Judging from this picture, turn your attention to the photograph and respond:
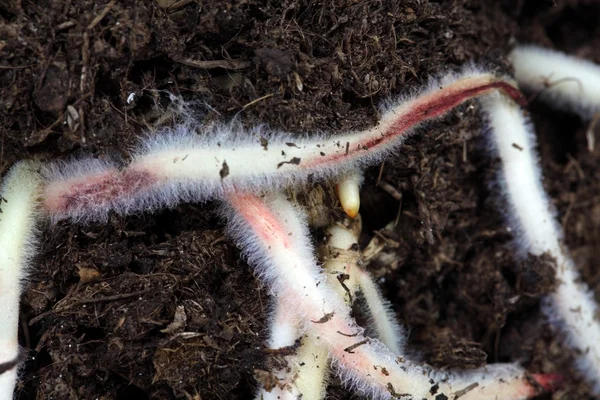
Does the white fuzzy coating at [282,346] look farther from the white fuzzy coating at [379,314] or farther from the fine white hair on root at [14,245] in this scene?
the fine white hair on root at [14,245]

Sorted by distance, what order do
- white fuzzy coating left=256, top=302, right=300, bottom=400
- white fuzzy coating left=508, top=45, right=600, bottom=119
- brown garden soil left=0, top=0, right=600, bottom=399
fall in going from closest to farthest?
brown garden soil left=0, top=0, right=600, bottom=399
white fuzzy coating left=256, top=302, right=300, bottom=400
white fuzzy coating left=508, top=45, right=600, bottom=119

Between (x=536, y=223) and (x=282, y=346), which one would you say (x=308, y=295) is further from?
(x=536, y=223)

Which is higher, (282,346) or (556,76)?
(556,76)

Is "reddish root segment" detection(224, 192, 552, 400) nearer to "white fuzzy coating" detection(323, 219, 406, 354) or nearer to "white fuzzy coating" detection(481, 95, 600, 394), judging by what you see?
"white fuzzy coating" detection(323, 219, 406, 354)

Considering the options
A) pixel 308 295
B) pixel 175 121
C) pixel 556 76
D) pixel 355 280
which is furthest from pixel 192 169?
pixel 556 76

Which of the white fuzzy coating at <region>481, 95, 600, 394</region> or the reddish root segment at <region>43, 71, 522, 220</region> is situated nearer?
the reddish root segment at <region>43, 71, 522, 220</region>

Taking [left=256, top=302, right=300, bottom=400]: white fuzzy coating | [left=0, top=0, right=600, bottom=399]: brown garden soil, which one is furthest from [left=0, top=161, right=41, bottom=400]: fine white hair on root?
[left=256, top=302, right=300, bottom=400]: white fuzzy coating
